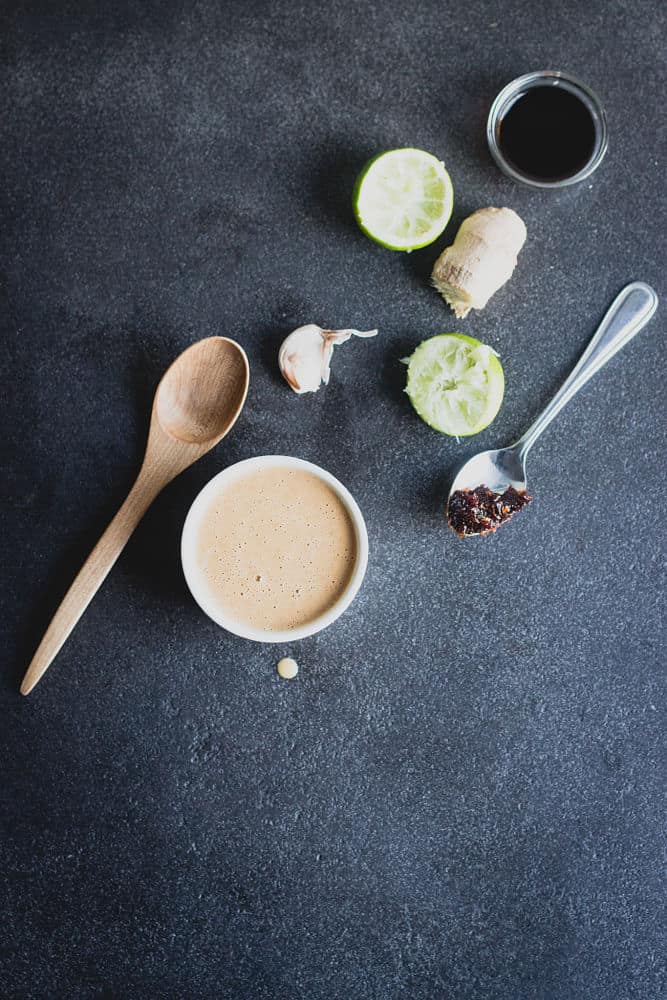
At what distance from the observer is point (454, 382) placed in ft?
5.73

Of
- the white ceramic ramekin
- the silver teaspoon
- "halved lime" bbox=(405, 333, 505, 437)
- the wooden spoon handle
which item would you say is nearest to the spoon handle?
the silver teaspoon

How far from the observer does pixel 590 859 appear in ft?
5.90

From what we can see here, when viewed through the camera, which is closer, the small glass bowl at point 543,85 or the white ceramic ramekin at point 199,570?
the white ceramic ramekin at point 199,570

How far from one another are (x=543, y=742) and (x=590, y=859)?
0.80 feet

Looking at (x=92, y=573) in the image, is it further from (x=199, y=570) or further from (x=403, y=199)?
(x=403, y=199)

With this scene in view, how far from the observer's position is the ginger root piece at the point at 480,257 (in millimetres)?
1708

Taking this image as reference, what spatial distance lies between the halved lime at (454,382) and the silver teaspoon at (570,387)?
0.25 ft

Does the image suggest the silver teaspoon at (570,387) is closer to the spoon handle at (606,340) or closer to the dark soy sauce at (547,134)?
the spoon handle at (606,340)

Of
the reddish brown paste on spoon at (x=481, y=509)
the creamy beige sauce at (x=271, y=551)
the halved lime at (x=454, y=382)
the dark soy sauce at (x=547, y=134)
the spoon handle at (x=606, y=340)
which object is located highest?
the dark soy sauce at (x=547, y=134)

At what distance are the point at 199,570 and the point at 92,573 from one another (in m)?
0.22

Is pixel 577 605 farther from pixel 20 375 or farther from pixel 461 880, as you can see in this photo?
pixel 20 375

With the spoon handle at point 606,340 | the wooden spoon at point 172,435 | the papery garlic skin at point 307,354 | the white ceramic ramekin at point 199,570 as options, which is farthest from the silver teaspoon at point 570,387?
the wooden spoon at point 172,435

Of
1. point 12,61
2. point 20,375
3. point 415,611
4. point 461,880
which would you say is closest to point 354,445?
point 415,611

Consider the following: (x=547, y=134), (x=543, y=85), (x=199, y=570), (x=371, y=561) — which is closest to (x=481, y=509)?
(x=371, y=561)
